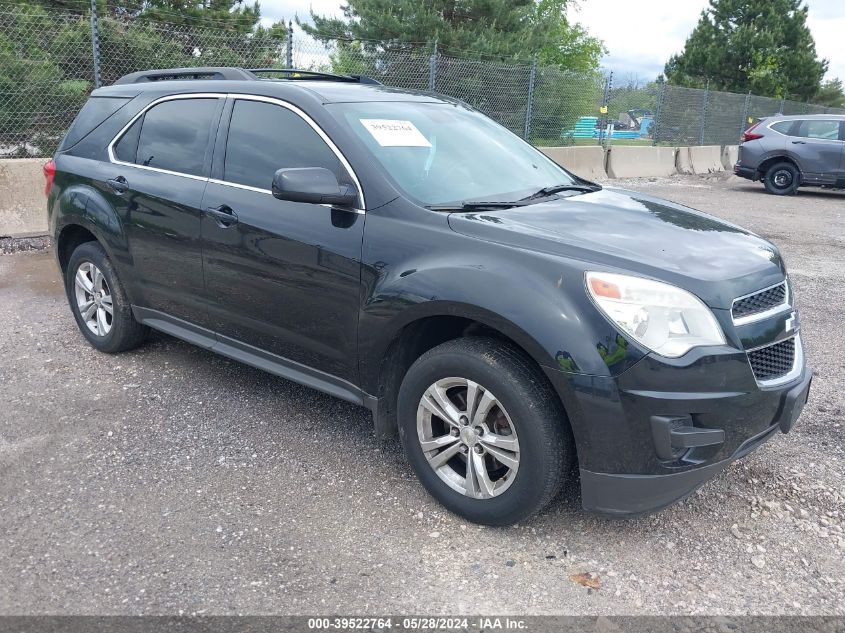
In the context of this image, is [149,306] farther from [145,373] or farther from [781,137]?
[781,137]

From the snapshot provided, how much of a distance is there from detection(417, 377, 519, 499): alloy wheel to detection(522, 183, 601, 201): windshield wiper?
1130 mm

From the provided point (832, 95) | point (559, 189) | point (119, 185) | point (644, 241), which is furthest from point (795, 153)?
point (832, 95)

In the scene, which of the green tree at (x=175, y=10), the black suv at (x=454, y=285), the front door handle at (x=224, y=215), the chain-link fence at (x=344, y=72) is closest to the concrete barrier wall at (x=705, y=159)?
the chain-link fence at (x=344, y=72)

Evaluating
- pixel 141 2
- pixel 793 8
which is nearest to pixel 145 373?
pixel 141 2

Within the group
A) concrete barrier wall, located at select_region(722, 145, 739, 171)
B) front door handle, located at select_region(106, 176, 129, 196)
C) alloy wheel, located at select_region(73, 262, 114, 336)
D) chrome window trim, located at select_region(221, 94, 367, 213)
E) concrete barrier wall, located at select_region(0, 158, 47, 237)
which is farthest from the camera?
concrete barrier wall, located at select_region(722, 145, 739, 171)

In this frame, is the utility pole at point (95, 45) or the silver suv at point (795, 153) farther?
the silver suv at point (795, 153)

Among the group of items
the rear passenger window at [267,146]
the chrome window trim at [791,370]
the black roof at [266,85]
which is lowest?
the chrome window trim at [791,370]

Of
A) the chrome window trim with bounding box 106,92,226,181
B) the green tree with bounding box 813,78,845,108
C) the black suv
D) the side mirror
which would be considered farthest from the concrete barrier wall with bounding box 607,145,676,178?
the green tree with bounding box 813,78,845,108

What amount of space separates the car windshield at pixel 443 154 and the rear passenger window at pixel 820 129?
12715 mm

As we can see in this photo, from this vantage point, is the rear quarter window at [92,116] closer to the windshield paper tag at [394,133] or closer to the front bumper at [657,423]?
the windshield paper tag at [394,133]

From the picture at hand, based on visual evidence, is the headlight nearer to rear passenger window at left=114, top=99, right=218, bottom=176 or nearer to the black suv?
the black suv

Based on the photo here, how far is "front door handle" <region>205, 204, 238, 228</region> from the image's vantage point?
3732 millimetres

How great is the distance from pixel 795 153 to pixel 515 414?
47.3 feet

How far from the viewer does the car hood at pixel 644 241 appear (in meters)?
2.78
